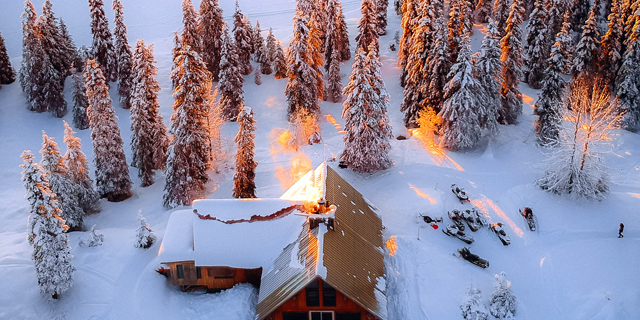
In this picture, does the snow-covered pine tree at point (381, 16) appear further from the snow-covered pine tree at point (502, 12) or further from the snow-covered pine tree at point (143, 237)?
the snow-covered pine tree at point (143, 237)

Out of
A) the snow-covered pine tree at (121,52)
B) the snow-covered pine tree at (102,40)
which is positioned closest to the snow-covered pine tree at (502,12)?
the snow-covered pine tree at (121,52)

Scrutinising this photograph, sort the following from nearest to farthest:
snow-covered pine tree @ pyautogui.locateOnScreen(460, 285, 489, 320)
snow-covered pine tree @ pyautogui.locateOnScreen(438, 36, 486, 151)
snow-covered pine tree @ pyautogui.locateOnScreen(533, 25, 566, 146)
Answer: snow-covered pine tree @ pyautogui.locateOnScreen(460, 285, 489, 320) → snow-covered pine tree @ pyautogui.locateOnScreen(438, 36, 486, 151) → snow-covered pine tree @ pyautogui.locateOnScreen(533, 25, 566, 146)

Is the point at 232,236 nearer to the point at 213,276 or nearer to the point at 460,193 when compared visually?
the point at 213,276

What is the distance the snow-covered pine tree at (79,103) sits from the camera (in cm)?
5573

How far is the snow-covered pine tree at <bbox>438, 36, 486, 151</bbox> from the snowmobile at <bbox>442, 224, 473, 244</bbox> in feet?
40.2

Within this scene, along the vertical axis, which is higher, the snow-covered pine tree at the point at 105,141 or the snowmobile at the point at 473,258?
the snow-covered pine tree at the point at 105,141

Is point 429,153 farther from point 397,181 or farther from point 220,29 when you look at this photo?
point 220,29

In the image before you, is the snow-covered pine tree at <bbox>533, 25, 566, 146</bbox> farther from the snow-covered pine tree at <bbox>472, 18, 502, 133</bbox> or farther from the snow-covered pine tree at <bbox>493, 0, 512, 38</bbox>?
the snow-covered pine tree at <bbox>493, 0, 512, 38</bbox>

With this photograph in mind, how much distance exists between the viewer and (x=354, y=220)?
101 ft

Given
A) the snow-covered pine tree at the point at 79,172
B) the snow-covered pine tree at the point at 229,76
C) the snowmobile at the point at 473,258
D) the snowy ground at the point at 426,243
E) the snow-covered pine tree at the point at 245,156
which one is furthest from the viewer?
the snow-covered pine tree at the point at 229,76

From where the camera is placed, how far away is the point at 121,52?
55.2 metres

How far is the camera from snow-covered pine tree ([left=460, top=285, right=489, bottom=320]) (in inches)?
1059

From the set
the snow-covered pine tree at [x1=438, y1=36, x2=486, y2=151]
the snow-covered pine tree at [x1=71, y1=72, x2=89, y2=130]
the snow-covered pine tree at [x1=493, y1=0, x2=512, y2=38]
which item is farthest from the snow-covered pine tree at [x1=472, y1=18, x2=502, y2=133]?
the snow-covered pine tree at [x1=71, y1=72, x2=89, y2=130]

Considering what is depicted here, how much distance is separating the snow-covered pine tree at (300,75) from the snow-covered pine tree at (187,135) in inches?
449
